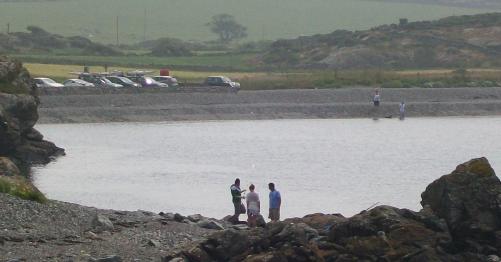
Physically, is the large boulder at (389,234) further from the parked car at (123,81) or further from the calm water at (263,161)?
the parked car at (123,81)

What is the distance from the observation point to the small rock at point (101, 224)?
28.0 metres

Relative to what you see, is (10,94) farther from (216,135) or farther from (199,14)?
(199,14)

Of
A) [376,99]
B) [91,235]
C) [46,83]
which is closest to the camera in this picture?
[91,235]

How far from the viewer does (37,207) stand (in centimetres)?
2933

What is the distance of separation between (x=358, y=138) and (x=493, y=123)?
1268 cm

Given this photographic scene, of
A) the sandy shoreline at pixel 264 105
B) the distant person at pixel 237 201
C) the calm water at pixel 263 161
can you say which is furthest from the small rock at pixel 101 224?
the sandy shoreline at pixel 264 105

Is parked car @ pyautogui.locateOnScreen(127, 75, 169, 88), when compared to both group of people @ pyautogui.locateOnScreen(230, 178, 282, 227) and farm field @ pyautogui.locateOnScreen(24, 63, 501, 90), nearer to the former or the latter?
farm field @ pyautogui.locateOnScreen(24, 63, 501, 90)

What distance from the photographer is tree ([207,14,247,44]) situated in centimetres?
16812

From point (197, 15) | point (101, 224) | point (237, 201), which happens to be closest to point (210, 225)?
point (237, 201)

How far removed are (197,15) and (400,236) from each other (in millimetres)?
162284

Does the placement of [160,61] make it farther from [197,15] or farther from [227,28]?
[197,15]

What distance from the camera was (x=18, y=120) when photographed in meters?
48.2

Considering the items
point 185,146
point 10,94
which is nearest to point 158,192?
point 10,94

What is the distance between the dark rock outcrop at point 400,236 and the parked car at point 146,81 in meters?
52.4
